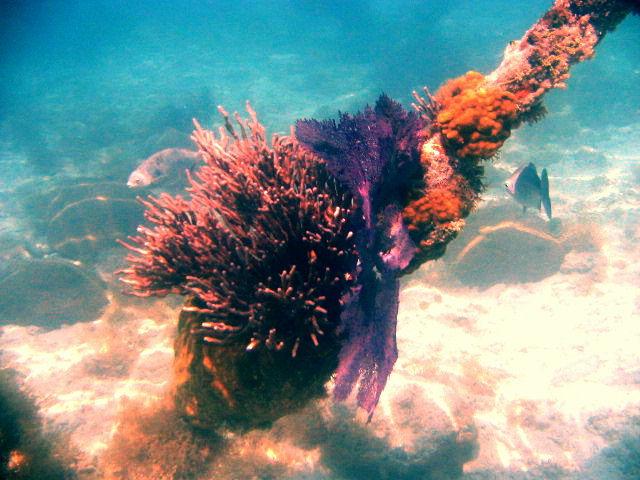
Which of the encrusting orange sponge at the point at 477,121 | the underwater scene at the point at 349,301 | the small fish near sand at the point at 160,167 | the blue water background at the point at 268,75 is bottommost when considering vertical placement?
the underwater scene at the point at 349,301

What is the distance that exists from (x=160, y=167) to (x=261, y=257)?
27.4 feet

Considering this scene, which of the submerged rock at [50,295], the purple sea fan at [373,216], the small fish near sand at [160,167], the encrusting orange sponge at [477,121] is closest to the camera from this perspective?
the purple sea fan at [373,216]

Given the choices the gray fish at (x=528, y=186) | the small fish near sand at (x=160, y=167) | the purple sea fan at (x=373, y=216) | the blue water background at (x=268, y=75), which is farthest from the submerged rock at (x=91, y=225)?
the gray fish at (x=528, y=186)

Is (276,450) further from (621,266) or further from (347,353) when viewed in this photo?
(621,266)

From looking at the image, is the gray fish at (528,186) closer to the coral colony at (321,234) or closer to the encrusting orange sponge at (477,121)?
the coral colony at (321,234)

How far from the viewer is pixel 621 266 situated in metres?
9.42

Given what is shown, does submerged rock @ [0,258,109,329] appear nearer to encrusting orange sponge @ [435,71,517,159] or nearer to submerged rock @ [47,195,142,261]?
submerged rock @ [47,195,142,261]

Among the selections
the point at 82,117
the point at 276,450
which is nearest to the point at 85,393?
the point at 276,450

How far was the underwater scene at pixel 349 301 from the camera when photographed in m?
2.99

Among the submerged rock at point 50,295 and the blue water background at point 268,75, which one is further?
the blue water background at point 268,75

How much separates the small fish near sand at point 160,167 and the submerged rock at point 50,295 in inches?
108

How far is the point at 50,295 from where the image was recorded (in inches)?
320

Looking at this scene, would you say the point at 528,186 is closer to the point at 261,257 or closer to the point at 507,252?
the point at 261,257

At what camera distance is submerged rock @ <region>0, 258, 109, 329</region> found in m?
7.80
